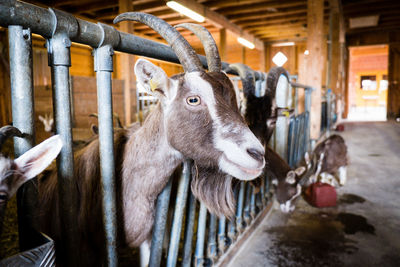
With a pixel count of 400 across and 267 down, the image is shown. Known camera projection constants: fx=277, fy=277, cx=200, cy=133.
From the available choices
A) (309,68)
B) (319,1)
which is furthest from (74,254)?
(319,1)

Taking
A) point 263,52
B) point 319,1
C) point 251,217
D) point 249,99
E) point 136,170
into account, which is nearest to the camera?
point 136,170

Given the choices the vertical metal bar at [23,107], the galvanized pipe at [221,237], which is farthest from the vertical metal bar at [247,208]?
the vertical metal bar at [23,107]

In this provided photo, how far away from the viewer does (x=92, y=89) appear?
5.54 m

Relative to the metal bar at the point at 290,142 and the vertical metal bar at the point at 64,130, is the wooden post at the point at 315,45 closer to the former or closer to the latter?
the metal bar at the point at 290,142

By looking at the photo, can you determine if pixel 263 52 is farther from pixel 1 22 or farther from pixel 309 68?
pixel 1 22

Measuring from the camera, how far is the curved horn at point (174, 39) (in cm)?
137

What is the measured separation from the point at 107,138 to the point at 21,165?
0.36 metres

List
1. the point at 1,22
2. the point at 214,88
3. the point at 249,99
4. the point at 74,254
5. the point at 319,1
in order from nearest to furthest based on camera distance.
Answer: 1. the point at 1,22
2. the point at 74,254
3. the point at 214,88
4. the point at 249,99
5. the point at 319,1

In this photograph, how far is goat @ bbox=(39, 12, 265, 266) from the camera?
4.27 feet

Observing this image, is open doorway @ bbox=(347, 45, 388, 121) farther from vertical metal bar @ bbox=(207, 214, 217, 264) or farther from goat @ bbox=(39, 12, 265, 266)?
goat @ bbox=(39, 12, 265, 266)

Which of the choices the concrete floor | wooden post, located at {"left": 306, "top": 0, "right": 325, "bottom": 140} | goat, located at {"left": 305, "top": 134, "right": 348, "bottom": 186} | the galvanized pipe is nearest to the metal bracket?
the galvanized pipe

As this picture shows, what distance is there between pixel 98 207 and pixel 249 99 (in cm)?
172

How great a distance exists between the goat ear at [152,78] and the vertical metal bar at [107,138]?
19 cm

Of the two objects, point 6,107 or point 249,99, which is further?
point 6,107
